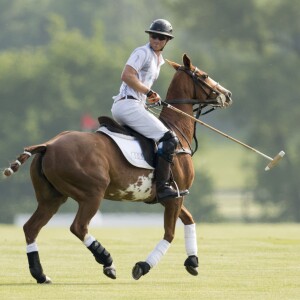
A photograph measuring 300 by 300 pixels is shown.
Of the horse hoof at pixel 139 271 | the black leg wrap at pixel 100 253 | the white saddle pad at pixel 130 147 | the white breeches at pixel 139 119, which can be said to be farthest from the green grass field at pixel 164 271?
the white breeches at pixel 139 119

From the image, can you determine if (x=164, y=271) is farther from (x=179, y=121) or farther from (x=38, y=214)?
(x=38, y=214)

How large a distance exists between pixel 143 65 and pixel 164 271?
2.33 meters

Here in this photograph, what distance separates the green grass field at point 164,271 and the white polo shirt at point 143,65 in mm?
1957

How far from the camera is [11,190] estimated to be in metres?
55.7

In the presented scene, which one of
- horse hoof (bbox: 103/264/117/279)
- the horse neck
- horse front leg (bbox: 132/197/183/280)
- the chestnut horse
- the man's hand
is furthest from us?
the horse neck

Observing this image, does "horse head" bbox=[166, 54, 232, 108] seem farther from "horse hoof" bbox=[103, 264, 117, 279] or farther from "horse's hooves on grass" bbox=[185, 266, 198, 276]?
"horse hoof" bbox=[103, 264, 117, 279]

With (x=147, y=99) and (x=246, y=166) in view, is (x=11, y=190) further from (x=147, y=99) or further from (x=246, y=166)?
(x=147, y=99)

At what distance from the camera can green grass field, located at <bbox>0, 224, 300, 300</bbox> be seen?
13281 mm

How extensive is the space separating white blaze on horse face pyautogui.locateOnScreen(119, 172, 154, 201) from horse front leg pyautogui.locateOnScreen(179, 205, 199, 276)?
1.93 feet

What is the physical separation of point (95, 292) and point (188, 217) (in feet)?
8.16

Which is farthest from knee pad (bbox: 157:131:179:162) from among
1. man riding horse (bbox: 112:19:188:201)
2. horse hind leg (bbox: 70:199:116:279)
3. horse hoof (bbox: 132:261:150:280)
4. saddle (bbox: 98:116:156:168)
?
horse hoof (bbox: 132:261:150:280)

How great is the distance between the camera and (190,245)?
15.3 metres

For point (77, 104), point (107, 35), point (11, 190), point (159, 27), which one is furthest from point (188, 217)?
point (107, 35)

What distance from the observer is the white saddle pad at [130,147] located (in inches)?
582
